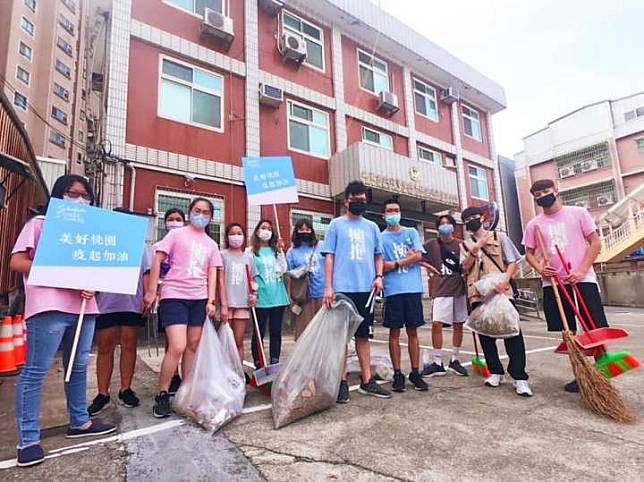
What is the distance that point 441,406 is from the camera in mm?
2592

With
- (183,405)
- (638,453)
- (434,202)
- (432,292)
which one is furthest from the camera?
(434,202)

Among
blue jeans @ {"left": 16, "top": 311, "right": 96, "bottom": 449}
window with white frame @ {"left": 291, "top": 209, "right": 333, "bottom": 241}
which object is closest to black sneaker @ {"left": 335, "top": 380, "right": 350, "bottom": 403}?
blue jeans @ {"left": 16, "top": 311, "right": 96, "bottom": 449}

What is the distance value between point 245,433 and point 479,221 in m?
2.59

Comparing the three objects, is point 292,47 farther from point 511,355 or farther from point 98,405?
point 98,405

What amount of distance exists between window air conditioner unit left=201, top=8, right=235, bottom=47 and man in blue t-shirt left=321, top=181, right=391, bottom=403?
6.99 metres

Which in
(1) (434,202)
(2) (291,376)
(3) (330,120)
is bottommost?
(2) (291,376)

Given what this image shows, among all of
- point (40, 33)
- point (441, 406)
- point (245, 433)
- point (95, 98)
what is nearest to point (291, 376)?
point (245, 433)

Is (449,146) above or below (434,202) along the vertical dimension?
above

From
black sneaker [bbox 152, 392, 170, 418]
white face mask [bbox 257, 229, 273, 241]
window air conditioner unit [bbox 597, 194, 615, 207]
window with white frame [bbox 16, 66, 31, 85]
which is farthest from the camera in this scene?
window with white frame [bbox 16, 66, 31, 85]

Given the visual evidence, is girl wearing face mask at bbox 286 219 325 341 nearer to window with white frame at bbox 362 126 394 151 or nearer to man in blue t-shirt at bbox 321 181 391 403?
man in blue t-shirt at bbox 321 181 391 403

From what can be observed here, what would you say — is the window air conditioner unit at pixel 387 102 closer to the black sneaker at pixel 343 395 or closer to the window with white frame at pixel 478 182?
the window with white frame at pixel 478 182

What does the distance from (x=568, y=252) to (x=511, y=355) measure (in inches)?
38.2

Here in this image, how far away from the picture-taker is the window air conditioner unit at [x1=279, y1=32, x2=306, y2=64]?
30.2 ft

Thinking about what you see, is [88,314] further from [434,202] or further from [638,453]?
[434,202]
